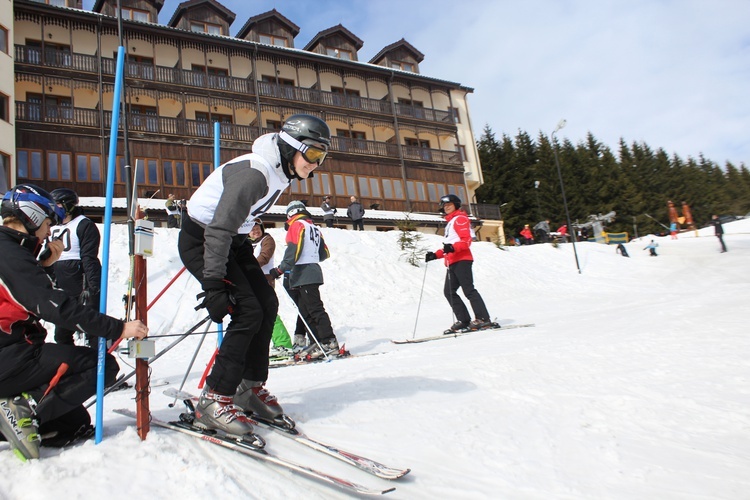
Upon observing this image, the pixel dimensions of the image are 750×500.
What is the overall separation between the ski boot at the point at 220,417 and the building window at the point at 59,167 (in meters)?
22.2

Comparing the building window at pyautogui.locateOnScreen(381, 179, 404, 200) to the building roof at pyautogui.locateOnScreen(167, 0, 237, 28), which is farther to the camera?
the building window at pyautogui.locateOnScreen(381, 179, 404, 200)

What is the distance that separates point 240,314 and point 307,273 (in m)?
4.21

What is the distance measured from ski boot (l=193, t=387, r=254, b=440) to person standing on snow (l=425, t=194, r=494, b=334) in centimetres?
576

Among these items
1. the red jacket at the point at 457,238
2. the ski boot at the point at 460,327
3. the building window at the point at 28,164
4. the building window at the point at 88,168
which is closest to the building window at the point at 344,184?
the building window at the point at 88,168

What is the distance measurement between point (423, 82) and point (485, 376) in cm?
3270

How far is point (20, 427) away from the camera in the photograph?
227cm

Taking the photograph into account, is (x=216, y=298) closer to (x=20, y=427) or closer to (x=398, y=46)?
Result: (x=20, y=427)

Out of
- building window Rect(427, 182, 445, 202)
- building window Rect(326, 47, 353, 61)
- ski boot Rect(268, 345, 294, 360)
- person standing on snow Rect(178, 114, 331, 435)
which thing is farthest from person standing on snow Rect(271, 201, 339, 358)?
building window Rect(326, 47, 353, 61)

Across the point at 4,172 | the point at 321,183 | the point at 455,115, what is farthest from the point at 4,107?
the point at 455,115

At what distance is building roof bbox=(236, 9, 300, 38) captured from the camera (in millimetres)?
30312

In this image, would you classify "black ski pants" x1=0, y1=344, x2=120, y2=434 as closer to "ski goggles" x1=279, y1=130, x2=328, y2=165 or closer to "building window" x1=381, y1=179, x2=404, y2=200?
"ski goggles" x1=279, y1=130, x2=328, y2=165

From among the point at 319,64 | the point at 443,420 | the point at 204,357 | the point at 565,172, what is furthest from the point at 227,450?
the point at 565,172

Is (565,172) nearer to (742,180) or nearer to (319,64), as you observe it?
(319,64)

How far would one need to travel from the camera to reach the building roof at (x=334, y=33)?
3291 cm
